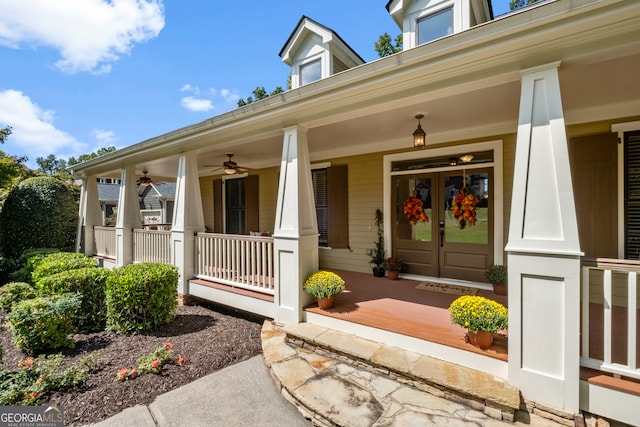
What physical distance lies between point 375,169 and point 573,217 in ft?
11.9

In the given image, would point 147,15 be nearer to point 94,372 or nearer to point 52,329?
point 52,329

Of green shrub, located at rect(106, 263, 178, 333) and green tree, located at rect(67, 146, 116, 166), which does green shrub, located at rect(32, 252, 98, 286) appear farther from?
green tree, located at rect(67, 146, 116, 166)

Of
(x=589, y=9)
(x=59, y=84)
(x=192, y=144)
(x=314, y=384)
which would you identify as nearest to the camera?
(x=589, y=9)

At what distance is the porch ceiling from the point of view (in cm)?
202

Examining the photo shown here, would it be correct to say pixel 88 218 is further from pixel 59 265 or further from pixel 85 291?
pixel 85 291

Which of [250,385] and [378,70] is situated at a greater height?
[378,70]

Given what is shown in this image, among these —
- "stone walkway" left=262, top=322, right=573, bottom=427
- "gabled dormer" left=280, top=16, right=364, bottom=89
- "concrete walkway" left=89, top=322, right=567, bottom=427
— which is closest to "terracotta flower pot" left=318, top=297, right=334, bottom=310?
"stone walkway" left=262, top=322, right=573, bottom=427

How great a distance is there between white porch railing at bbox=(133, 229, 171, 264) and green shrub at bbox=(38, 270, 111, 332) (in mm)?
1484

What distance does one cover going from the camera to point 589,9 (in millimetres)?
1838

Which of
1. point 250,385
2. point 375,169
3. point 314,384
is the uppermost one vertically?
point 375,169

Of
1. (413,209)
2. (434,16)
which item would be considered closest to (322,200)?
(413,209)

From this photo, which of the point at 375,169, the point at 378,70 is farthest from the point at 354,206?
the point at 378,70

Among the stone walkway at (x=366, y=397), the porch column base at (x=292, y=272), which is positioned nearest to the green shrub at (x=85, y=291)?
A: the porch column base at (x=292, y=272)

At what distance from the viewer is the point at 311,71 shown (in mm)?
5836
